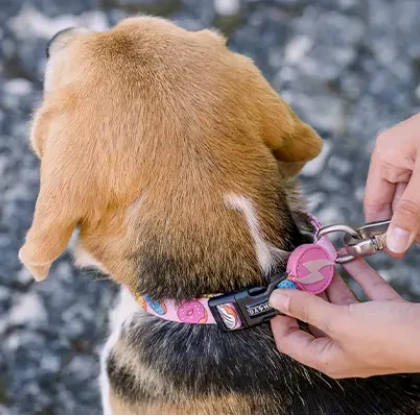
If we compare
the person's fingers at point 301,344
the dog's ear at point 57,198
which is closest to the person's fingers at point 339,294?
the person's fingers at point 301,344

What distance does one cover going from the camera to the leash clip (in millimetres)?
2232

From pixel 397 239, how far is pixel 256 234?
462 mm

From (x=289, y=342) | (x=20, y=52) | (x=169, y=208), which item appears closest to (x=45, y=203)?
(x=169, y=208)

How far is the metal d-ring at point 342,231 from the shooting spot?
2.22 meters

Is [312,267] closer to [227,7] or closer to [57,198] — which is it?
[57,198]

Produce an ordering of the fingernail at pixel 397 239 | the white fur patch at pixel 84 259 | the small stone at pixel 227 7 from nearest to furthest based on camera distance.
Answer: the fingernail at pixel 397 239 < the white fur patch at pixel 84 259 < the small stone at pixel 227 7

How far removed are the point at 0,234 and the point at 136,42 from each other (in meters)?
1.79

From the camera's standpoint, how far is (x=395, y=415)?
2234 millimetres

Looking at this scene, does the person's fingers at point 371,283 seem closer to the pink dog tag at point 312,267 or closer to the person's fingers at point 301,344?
the pink dog tag at point 312,267

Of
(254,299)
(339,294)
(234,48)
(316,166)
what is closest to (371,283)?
(339,294)

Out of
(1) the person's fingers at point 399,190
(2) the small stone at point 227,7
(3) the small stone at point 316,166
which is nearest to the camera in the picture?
(1) the person's fingers at point 399,190

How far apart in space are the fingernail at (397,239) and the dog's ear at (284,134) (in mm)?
449

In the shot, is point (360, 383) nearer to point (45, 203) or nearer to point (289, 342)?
point (289, 342)

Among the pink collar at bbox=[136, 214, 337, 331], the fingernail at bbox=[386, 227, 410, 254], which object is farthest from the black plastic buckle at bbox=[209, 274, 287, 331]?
the fingernail at bbox=[386, 227, 410, 254]
